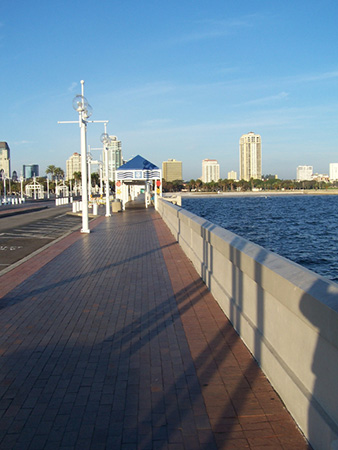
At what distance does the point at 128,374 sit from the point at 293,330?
1772 mm

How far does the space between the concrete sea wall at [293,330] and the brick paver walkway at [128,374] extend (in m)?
0.20

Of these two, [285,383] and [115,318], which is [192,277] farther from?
[285,383]

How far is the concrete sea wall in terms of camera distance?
10.2 feet

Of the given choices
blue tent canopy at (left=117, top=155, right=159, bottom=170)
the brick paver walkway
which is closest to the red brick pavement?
the brick paver walkway

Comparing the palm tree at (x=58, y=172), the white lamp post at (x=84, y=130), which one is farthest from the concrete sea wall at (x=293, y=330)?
the palm tree at (x=58, y=172)

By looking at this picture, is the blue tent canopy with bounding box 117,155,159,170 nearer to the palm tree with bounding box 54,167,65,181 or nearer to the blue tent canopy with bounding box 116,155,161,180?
the blue tent canopy with bounding box 116,155,161,180

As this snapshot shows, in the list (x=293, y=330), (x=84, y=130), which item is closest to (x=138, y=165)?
(x=84, y=130)

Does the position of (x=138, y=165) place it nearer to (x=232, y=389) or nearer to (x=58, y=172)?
(x=232, y=389)

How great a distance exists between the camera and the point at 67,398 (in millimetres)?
4230

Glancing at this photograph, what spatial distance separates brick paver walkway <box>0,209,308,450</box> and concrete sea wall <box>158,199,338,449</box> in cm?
20

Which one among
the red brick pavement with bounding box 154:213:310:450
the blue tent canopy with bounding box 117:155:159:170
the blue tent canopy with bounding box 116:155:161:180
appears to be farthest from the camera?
the blue tent canopy with bounding box 117:155:159:170

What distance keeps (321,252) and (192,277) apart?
1533cm

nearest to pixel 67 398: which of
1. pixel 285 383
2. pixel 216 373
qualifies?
pixel 216 373

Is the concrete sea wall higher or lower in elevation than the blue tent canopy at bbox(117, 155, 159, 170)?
lower
